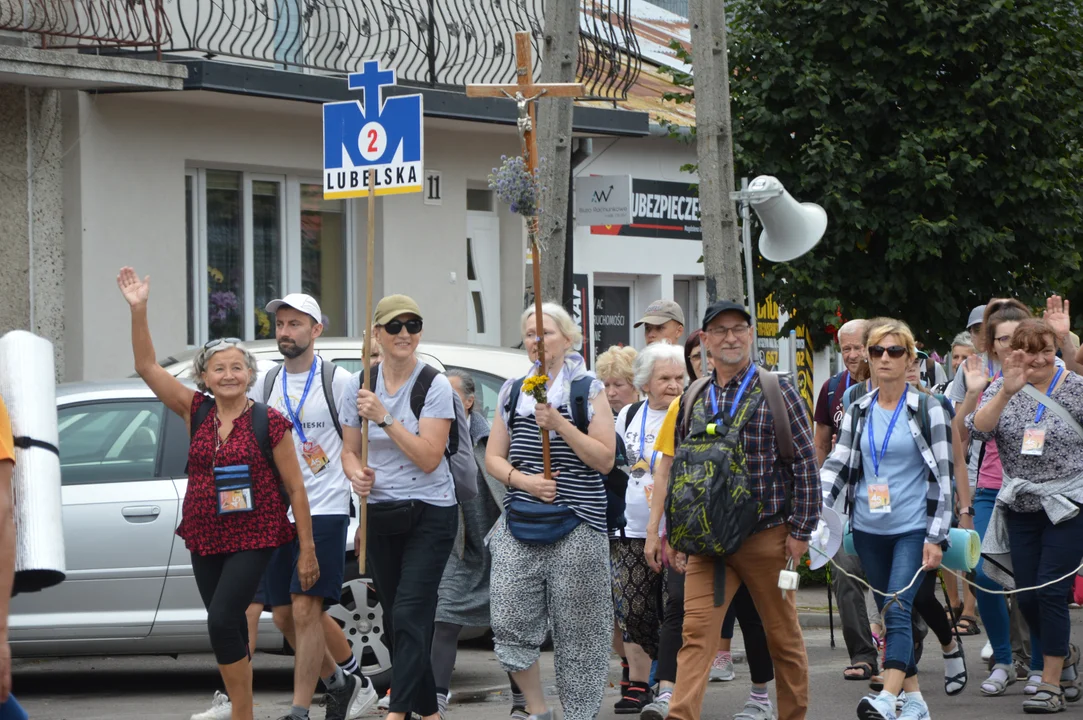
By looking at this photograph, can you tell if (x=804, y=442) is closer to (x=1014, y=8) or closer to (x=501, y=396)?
(x=501, y=396)

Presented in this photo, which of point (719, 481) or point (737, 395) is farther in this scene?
point (737, 395)

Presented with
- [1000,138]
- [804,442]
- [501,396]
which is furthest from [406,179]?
[1000,138]

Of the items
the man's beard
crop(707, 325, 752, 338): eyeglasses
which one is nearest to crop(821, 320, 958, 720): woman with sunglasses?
crop(707, 325, 752, 338): eyeglasses

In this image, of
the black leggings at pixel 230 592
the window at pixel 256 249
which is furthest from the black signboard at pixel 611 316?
the black leggings at pixel 230 592

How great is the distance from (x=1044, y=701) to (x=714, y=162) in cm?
503

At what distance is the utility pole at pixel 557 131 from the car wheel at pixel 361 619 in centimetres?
337

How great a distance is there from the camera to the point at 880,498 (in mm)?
7957

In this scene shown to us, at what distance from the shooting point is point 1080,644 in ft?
35.6

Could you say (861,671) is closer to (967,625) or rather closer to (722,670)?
(722,670)

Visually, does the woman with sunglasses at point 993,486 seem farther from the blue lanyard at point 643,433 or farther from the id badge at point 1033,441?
the blue lanyard at point 643,433

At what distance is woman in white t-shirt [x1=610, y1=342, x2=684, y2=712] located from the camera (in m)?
8.69

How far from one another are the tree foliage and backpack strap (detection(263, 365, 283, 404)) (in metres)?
7.61

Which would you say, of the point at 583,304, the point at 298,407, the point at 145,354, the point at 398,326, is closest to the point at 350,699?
the point at 298,407

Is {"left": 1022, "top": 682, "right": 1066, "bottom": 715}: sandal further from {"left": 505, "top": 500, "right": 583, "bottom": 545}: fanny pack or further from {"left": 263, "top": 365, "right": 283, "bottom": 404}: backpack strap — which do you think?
{"left": 263, "top": 365, "right": 283, "bottom": 404}: backpack strap
